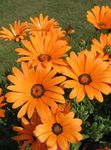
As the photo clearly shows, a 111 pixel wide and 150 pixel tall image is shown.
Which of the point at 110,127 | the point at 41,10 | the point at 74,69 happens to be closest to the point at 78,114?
the point at 110,127

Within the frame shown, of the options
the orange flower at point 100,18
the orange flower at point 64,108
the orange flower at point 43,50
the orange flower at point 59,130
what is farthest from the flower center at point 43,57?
the orange flower at point 100,18

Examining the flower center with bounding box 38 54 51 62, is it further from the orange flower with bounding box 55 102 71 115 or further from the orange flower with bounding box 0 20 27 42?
the orange flower with bounding box 0 20 27 42

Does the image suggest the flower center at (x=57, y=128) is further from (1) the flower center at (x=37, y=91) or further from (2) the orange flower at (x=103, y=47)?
(2) the orange flower at (x=103, y=47)

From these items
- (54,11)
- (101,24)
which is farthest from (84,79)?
(54,11)

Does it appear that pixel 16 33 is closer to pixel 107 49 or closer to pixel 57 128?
pixel 107 49

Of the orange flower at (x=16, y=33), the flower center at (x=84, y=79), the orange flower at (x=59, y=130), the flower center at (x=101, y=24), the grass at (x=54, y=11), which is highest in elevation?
the grass at (x=54, y=11)

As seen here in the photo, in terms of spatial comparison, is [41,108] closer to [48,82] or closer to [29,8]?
[48,82]
